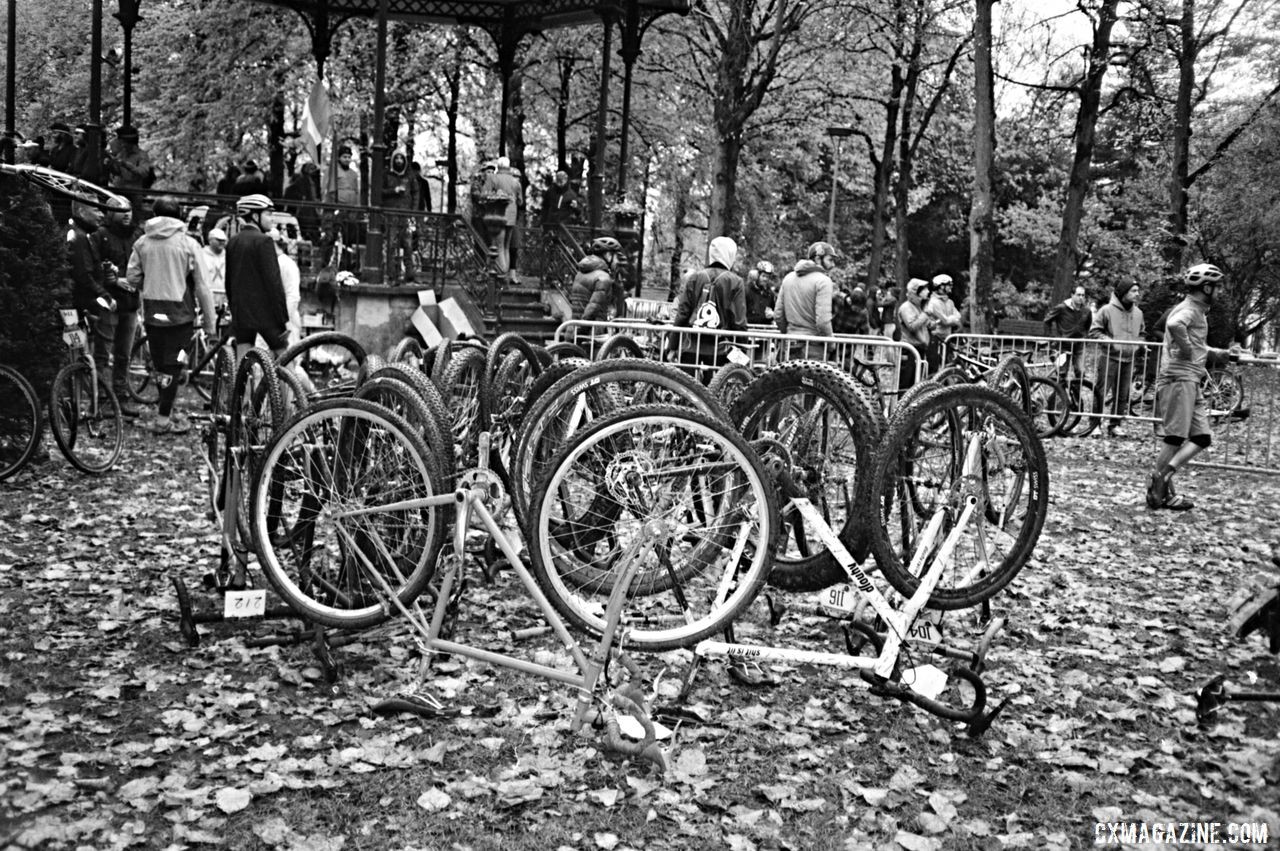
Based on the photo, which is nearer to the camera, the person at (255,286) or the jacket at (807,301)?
the person at (255,286)

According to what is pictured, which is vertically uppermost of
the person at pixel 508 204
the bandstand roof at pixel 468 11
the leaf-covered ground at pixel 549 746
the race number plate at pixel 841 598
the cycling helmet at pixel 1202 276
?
the bandstand roof at pixel 468 11

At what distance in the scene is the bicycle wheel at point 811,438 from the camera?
17.6 ft

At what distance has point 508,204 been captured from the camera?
19.8 meters

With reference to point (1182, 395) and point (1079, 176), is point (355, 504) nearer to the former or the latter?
point (1182, 395)

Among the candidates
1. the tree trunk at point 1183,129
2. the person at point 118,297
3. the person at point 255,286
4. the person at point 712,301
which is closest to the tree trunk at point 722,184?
the tree trunk at point 1183,129

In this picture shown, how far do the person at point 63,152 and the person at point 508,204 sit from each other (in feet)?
22.9

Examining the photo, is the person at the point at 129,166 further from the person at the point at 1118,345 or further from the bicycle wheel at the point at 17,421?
the person at the point at 1118,345

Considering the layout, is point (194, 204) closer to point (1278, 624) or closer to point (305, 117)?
point (305, 117)

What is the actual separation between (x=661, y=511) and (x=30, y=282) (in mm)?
7331

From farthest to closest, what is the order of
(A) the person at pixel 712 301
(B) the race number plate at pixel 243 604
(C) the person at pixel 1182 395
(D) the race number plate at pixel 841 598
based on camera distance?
(A) the person at pixel 712 301
(C) the person at pixel 1182 395
(B) the race number plate at pixel 243 604
(D) the race number plate at pixel 841 598

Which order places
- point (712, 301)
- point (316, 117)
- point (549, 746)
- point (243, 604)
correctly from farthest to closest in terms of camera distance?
point (316, 117) < point (712, 301) < point (243, 604) < point (549, 746)

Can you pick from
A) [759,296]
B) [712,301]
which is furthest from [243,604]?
[759,296]

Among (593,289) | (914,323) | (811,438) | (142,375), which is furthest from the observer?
(593,289)

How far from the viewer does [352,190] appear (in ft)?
72.2
